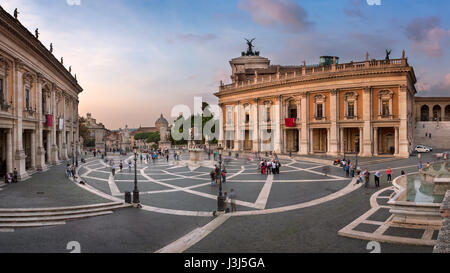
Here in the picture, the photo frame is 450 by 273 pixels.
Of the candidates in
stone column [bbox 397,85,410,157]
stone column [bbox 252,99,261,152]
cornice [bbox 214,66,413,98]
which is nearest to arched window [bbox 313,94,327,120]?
cornice [bbox 214,66,413,98]

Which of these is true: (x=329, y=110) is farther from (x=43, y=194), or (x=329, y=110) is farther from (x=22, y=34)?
(x=22, y=34)

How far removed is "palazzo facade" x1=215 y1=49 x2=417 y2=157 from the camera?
35.5 m

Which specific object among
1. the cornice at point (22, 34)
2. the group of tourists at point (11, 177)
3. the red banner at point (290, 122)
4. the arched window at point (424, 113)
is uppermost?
the cornice at point (22, 34)

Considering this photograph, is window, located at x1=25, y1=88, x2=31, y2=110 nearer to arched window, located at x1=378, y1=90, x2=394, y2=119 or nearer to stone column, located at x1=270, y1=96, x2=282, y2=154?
stone column, located at x1=270, y1=96, x2=282, y2=154

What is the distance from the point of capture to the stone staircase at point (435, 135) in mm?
44812

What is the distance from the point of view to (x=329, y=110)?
40.1m

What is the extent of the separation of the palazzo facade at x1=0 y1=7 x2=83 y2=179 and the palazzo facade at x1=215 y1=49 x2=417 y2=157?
2969 centimetres

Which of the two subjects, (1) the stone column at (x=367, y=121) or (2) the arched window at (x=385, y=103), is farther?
(1) the stone column at (x=367, y=121)

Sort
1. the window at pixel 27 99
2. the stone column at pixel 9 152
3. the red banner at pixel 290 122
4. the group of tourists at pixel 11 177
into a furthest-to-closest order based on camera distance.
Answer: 1. the red banner at pixel 290 122
2. the window at pixel 27 99
3. the stone column at pixel 9 152
4. the group of tourists at pixel 11 177

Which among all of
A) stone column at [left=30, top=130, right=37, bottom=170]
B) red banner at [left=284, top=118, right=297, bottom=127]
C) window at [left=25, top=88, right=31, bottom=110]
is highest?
window at [left=25, top=88, right=31, bottom=110]

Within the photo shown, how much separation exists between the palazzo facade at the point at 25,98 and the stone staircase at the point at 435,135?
55390 millimetres

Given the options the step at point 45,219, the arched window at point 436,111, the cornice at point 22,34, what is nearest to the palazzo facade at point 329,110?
the step at point 45,219

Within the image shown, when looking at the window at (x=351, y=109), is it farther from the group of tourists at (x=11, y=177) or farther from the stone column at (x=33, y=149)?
the group of tourists at (x=11, y=177)

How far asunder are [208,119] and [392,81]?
133ft
